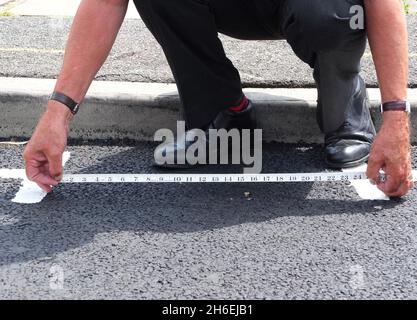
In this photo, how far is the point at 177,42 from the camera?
3023 millimetres

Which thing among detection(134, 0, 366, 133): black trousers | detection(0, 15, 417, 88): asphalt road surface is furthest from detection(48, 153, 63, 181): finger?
detection(0, 15, 417, 88): asphalt road surface

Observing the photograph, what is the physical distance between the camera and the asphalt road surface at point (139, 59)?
3.78 metres

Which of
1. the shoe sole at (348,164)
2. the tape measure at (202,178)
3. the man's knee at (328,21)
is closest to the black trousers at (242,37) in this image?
the man's knee at (328,21)

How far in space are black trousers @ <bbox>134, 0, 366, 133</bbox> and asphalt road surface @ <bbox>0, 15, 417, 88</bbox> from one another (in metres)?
0.57

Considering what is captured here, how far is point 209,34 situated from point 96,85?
83cm

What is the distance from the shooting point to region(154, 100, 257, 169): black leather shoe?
316 cm

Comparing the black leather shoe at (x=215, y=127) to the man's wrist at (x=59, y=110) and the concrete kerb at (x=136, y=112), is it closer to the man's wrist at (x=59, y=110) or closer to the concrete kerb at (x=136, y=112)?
the concrete kerb at (x=136, y=112)

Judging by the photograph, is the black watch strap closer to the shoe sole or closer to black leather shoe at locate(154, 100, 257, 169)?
black leather shoe at locate(154, 100, 257, 169)

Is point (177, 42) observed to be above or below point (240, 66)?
above

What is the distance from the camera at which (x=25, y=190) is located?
2979 millimetres

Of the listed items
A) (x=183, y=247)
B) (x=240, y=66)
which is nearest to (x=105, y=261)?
(x=183, y=247)

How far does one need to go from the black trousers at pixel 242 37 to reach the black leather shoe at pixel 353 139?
0.16 ft
